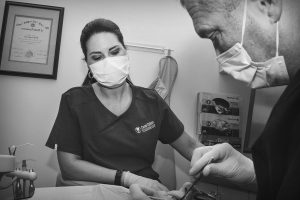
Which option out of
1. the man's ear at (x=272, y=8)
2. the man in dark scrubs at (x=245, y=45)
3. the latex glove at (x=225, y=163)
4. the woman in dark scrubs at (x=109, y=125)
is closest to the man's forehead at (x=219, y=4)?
the man in dark scrubs at (x=245, y=45)

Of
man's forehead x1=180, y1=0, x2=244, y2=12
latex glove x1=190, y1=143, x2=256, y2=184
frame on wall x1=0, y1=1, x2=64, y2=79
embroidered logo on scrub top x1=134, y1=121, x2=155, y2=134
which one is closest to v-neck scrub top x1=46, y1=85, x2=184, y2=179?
embroidered logo on scrub top x1=134, y1=121, x2=155, y2=134

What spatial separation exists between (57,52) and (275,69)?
1.15 m

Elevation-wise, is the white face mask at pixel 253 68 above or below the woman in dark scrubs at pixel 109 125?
above

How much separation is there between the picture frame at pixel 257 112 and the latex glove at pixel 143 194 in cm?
92

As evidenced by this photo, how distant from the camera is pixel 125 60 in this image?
1.20m

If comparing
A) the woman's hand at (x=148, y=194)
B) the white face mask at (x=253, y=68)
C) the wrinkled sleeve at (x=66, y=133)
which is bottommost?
the woman's hand at (x=148, y=194)

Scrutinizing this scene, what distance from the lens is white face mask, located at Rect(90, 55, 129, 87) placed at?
1.15 meters

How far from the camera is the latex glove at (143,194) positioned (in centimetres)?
69

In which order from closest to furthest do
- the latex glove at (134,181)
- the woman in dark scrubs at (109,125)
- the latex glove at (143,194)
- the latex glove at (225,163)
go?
the latex glove at (143,194)
the latex glove at (225,163)
the latex glove at (134,181)
the woman in dark scrubs at (109,125)

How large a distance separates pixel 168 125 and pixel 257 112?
64cm

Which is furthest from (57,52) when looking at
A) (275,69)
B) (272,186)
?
(272,186)

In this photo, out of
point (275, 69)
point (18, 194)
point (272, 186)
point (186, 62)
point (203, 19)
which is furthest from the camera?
point (186, 62)

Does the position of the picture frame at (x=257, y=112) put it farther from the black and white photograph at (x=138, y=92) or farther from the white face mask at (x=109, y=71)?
the white face mask at (x=109, y=71)

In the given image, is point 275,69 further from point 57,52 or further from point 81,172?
point 57,52
